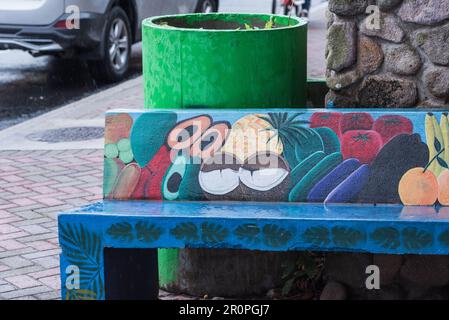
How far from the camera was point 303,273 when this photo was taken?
15.0 ft

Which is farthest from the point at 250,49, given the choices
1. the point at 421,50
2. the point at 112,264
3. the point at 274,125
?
the point at 112,264

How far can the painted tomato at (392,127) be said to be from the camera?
412cm

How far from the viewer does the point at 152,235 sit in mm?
3883

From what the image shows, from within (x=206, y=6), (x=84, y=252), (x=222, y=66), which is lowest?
(x=84, y=252)

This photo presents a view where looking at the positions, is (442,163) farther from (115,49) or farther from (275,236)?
(115,49)

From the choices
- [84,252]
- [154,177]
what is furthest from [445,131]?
[84,252]

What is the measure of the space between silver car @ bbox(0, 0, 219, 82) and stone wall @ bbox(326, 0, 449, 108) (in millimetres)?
5288

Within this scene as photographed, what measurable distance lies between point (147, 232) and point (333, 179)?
0.82m

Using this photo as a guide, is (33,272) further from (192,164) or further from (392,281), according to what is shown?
(392,281)

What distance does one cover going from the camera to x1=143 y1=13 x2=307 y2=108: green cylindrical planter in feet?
14.3

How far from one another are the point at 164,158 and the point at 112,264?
0.52 metres

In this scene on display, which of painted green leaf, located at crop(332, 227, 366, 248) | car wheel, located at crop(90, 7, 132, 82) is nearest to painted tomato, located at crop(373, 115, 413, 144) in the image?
painted green leaf, located at crop(332, 227, 366, 248)

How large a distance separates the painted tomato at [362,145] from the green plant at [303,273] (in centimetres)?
65

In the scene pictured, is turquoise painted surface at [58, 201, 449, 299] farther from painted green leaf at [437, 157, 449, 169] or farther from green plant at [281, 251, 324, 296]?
green plant at [281, 251, 324, 296]
